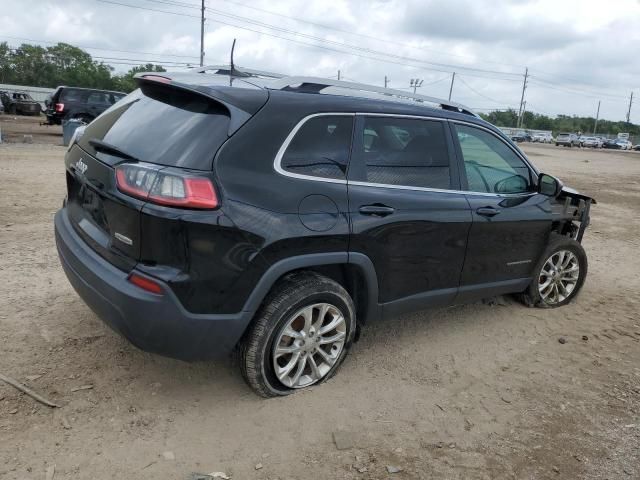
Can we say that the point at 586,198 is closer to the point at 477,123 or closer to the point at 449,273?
the point at 477,123

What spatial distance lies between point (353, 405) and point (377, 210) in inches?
47.0

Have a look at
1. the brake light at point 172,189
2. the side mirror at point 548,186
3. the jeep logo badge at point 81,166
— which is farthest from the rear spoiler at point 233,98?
the side mirror at point 548,186

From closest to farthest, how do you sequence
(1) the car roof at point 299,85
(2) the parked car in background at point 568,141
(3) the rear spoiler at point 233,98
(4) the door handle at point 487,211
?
1. (3) the rear spoiler at point 233,98
2. (1) the car roof at point 299,85
3. (4) the door handle at point 487,211
4. (2) the parked car in background at point 568,141

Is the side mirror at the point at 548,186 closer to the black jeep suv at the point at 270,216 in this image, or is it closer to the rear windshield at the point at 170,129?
the black jeep suv at the point at 270,216

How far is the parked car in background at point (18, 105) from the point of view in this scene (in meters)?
34.6

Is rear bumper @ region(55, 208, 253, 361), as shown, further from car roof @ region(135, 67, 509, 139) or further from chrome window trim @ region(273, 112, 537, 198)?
car roof @ region(135, 67, 509, 139)

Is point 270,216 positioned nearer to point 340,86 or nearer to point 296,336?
point 296,336

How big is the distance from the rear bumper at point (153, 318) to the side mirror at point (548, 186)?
298cm

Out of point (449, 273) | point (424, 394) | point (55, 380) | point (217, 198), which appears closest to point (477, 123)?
point (449, 273)

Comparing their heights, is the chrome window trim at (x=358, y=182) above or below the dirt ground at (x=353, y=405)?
above

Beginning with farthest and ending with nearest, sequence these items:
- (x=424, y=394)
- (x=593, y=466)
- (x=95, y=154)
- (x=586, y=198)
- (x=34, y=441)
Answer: (x=586, y=198) < (x=424, y=394) < (x=95, y=154) < (x=593, y=466) < (x=34, y=441)

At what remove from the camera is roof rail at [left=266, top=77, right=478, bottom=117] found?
3.21m

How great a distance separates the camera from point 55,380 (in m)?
3.19

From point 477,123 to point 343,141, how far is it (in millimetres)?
1383
